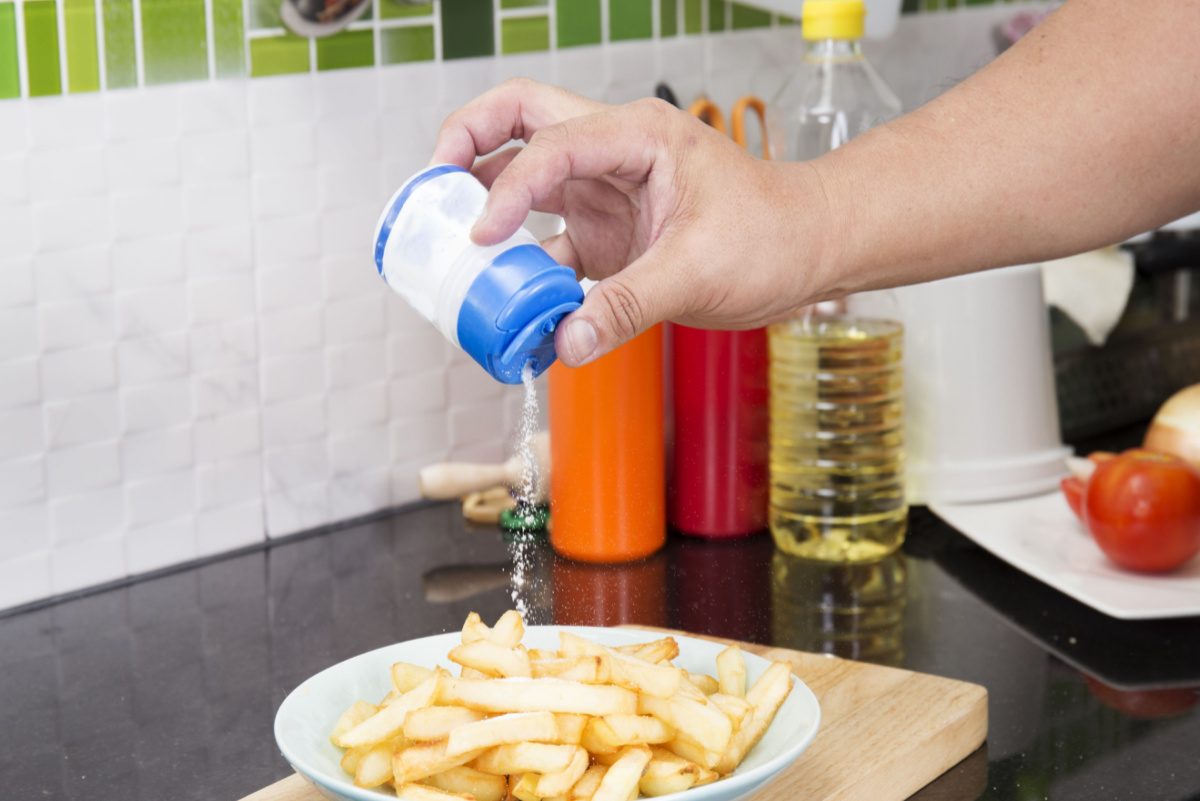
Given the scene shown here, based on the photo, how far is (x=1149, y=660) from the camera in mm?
1283

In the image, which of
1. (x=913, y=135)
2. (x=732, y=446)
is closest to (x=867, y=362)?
(x=732, y=446)

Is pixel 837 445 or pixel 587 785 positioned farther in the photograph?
pixel 837 445

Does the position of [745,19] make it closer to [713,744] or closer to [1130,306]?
[1130,306]

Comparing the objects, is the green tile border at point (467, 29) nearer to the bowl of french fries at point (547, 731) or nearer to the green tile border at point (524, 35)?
the green tile border at point (524, 35)

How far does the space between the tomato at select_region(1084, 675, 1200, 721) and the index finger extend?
0.58 meters

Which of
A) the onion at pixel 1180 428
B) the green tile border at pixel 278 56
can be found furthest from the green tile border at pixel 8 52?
the onion at pixel 1180 428

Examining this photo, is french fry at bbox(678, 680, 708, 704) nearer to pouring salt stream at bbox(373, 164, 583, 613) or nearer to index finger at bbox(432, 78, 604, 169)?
pouring salt stream at bbox(373, 164, 583, 613)

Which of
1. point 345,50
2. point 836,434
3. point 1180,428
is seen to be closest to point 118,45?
point 345,50

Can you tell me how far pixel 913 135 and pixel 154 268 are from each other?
0.71 meters

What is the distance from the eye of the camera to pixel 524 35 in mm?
1674

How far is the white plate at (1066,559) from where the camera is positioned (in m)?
1.36

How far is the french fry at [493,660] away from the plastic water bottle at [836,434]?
652 mm

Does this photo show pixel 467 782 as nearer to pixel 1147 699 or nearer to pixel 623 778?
pixel 623 778

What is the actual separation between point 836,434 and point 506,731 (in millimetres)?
758
